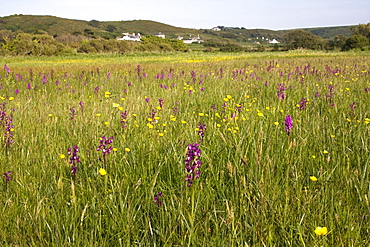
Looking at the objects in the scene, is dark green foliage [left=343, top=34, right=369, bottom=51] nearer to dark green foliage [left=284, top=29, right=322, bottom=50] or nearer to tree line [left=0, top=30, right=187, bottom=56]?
dark green foliage [left=284, top=29, right=322, bottom=50]

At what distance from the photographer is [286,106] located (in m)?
4.15

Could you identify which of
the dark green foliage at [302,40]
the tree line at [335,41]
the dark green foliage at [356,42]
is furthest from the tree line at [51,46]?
the dark green foliage at [356,42]

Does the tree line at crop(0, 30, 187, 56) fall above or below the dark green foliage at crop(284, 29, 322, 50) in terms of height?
below

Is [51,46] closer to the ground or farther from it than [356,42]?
closer to the ground

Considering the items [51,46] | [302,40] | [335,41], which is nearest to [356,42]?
[335,41]

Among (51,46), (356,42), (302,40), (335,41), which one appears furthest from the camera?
(302,40)

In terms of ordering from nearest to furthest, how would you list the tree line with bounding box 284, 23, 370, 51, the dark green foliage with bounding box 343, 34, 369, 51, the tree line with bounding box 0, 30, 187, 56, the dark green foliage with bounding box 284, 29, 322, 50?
the tree line with bounding box 0, 30, 187, 56
the dark green foliage with bounding box 343, 34, 369, 51
the tree line with bounding box 284, 23, 370, 51
the dark green foliage with bounding box 284, 29, 322, 50

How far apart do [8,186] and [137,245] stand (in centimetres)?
104

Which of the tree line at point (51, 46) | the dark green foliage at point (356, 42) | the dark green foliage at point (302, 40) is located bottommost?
the tree line at point (51, 46)

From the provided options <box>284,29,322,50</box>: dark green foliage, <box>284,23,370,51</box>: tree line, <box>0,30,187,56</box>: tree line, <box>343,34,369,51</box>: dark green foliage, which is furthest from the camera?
<box>284,29,322,50</box>: dark green foliage

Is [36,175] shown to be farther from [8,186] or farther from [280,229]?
[280,229]

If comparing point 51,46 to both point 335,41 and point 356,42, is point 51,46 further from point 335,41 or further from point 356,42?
point 335,41

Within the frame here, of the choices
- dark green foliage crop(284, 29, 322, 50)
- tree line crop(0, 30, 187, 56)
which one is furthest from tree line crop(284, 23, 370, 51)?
tree line crop(0, 30, 187, 56)

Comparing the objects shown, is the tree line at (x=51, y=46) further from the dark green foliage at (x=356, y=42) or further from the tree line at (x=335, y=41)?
the dark green foliage at (x=356, y=42)
